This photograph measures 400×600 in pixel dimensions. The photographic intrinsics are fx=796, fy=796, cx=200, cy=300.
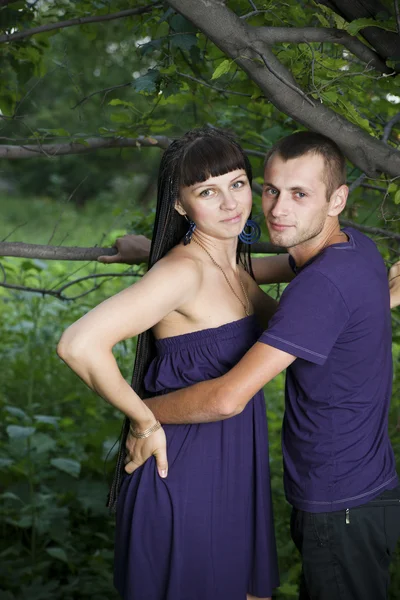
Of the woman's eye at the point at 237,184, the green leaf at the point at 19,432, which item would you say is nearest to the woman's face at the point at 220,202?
the woman's eye at the point at 237,184

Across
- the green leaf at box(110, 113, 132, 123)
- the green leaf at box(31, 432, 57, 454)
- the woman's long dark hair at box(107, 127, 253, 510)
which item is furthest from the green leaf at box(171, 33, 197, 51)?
the green leaf at box(31, 432, 57, 454)

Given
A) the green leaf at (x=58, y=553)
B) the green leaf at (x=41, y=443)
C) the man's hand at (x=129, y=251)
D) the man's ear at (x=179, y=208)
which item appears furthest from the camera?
the green leaf at (x=41, y=443)

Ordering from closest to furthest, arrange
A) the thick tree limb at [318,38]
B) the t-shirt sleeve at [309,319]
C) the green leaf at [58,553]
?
1. the t-shirt sleeve at [309,319]
2. the thick tree limb at [318,38]
3. the green leaf at [58,553]

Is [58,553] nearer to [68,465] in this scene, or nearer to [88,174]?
[68,465]

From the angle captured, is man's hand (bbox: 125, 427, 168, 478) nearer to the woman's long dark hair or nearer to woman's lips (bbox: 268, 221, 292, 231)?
the woman's long dark hair

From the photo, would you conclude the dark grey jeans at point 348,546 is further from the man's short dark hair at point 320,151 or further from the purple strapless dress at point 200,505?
the man's short dark hair at point 320,151

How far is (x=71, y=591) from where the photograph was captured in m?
3.54

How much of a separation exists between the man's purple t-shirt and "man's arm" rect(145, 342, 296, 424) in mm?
46

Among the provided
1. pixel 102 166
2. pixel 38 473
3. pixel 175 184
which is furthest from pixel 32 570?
pixel 102 166

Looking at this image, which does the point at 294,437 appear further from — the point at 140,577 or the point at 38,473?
the point at 38,473

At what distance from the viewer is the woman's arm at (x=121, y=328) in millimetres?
1961

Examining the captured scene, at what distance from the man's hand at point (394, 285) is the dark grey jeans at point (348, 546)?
0.59 m

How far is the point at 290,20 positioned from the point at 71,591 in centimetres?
257

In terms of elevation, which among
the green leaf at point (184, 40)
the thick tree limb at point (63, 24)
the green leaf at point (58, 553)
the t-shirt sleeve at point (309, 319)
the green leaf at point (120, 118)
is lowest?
the green leaf at point (58, 553)
